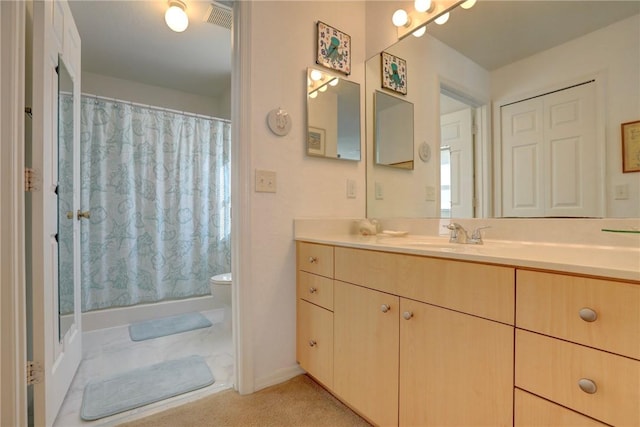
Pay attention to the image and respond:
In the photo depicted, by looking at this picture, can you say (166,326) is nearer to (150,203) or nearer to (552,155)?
(150,203)

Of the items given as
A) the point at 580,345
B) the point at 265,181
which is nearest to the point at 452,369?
the point at 580,345

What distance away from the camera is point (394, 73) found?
1.80 metres

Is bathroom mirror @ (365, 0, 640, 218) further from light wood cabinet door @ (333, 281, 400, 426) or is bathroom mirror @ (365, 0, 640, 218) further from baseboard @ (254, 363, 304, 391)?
Result: baseboard @ (254, 363, 304, 391)

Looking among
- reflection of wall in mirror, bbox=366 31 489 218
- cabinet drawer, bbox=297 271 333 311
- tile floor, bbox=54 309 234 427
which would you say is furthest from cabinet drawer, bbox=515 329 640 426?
tile floor, bbox=54 309 234 427

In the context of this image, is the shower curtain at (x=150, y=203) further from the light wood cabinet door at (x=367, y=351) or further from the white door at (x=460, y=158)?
the white door at (x=460, y=158)

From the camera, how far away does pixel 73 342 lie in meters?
1.60

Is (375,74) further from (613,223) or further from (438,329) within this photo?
(438,329)

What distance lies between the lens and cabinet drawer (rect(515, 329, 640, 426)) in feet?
1.91

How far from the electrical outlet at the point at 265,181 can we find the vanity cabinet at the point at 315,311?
349 millimetres

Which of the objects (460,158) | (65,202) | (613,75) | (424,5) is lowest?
(65,202)

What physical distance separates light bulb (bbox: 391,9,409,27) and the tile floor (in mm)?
2243

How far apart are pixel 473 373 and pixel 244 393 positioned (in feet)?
3.67

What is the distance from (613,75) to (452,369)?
1140mm

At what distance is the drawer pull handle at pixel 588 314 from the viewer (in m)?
0.61
